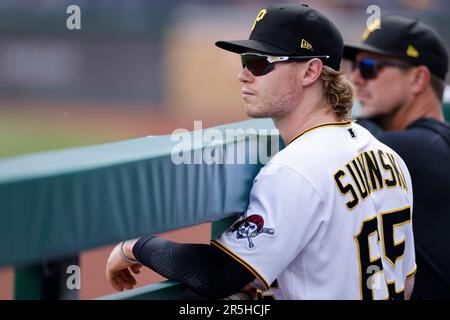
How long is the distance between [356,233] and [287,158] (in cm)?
28

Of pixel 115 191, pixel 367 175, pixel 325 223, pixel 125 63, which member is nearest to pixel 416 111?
pixel 367 175

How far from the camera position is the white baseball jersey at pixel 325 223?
84.0 inches

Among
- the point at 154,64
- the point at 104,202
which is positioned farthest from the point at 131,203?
the point at 154,64

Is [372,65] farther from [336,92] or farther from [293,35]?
[293,35]

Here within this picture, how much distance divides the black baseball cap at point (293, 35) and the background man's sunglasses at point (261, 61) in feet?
0.04

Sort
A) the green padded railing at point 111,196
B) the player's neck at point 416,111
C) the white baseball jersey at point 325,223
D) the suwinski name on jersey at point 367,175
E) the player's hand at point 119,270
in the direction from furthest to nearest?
the player's neck at point 416,111 < the player's hand at point 119,270 < the suwinski name on jersey at point 367,175 < the white baseball jersey at point 325,223 < the green padded railing at point 111,196

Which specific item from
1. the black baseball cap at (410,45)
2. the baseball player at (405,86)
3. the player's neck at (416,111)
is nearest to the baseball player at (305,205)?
the baseball player at (405,86)

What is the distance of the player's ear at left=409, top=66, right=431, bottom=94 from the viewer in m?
3.51

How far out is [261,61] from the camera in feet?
7.96

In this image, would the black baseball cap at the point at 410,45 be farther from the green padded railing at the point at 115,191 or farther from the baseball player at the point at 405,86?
the green padded railing at the point at 115,191

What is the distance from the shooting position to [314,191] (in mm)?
2152

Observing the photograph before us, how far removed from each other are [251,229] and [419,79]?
1667 mm

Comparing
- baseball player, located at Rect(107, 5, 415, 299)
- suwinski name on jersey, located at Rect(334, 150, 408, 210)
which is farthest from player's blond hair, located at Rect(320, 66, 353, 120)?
suwinski name on jersey, located at Rect(334, 150, 408, 210)

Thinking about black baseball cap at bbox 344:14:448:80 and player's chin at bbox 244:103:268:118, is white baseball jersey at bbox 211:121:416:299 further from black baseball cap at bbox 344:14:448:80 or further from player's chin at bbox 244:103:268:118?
black baseball cap at bbox 344:14:448:80
